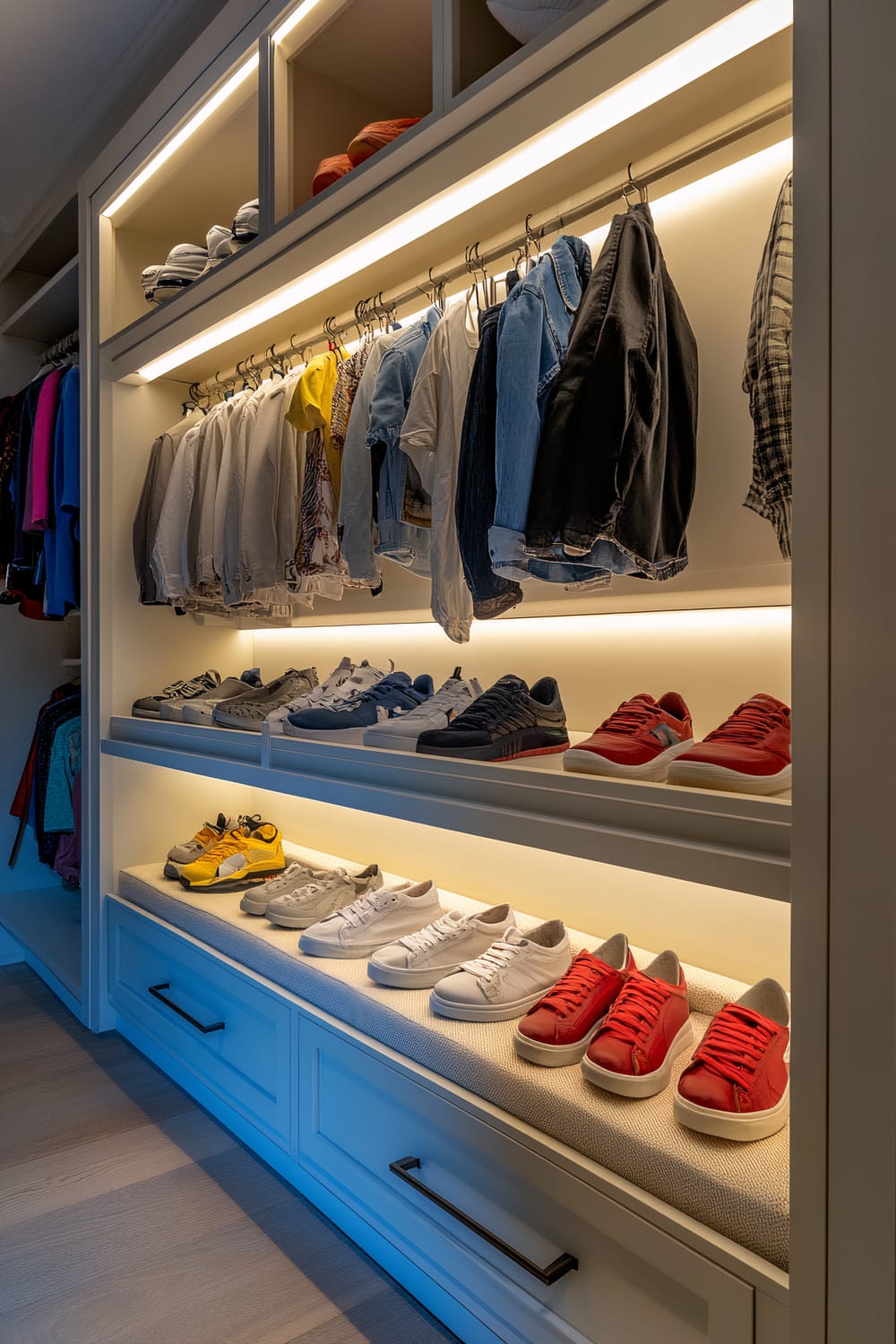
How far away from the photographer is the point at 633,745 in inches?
48.8

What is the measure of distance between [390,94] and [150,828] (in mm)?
1967

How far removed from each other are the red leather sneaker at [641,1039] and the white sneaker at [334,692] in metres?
0.85

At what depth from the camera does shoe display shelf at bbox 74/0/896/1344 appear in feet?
2.75

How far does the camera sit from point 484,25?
1359 mm

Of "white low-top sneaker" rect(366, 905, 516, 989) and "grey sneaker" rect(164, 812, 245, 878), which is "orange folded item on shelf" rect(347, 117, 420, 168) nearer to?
"white low-top sneaker" rect(366, 905, 516, 989)

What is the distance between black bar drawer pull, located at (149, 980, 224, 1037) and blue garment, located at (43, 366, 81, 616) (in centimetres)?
122

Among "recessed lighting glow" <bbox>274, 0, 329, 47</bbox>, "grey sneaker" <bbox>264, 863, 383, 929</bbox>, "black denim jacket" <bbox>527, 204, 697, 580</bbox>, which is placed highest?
"recessed lighting glow" <bbox>274, 0, 329, 47</bbox>

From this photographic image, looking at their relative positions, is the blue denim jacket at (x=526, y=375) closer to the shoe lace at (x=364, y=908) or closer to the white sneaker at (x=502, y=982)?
the white sneaker at (x=502, y=982)

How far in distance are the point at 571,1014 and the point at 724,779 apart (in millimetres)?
439

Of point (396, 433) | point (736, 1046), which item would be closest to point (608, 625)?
point (396, 433)

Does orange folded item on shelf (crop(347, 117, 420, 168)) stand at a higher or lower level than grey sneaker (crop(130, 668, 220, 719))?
higher

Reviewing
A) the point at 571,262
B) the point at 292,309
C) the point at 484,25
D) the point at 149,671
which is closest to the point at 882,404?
the point at 571,262

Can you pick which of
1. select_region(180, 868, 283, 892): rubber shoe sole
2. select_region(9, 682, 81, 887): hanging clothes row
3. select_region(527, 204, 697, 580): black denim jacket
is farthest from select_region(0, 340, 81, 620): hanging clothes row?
select_region(527, 204, 697, 580): black denim jacket

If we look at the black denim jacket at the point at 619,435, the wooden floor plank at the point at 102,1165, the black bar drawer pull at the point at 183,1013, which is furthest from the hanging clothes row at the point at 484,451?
the wooden floor plank at the point at 102,1165
